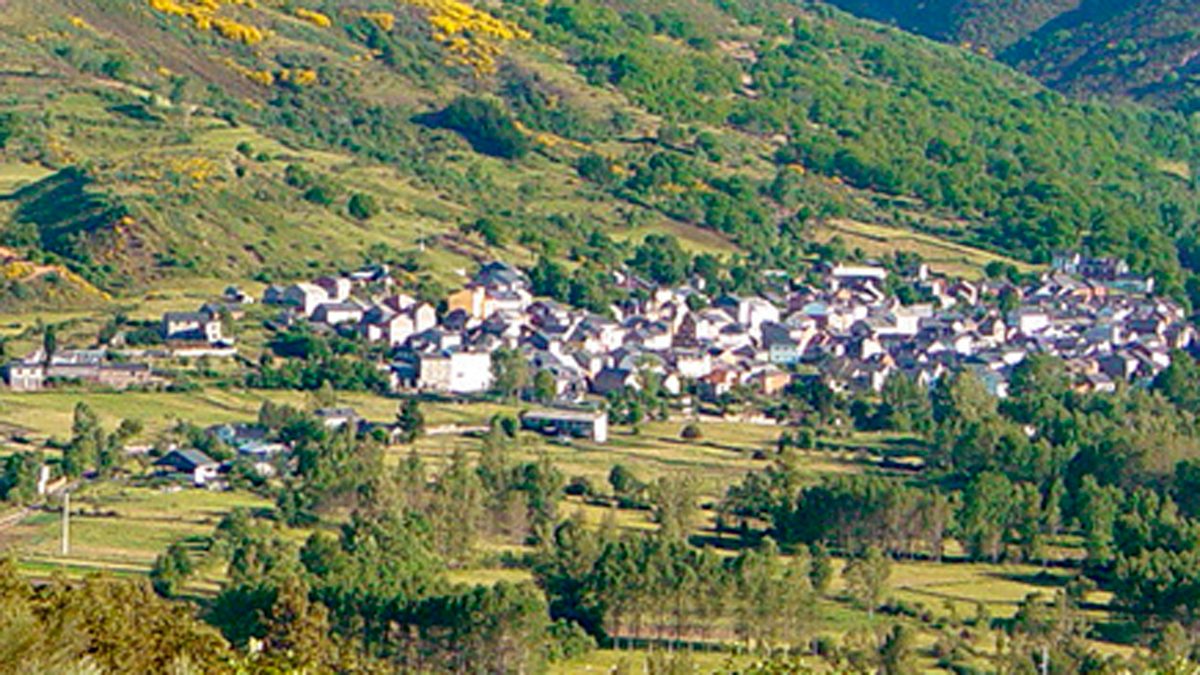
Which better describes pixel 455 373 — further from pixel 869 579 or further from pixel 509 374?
pixel 869 579

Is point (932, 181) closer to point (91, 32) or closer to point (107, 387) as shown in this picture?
point (91, 32)

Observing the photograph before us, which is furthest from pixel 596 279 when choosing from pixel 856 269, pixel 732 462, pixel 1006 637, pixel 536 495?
pixel 1006 637

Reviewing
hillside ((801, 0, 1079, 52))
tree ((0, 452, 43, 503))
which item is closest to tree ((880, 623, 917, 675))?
tree ((0, 452, 43, 503))

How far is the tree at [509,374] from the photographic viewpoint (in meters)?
68.3

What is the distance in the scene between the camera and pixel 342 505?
163 ft

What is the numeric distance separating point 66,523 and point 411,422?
14.2 meters

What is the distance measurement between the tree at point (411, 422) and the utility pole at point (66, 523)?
36.2 feet

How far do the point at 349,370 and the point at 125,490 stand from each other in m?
15.6

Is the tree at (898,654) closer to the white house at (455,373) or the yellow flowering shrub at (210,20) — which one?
the white house at (455,373)

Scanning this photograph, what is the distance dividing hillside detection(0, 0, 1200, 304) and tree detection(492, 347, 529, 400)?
423 inches

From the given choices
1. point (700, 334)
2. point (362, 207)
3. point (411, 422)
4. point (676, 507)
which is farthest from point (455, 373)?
point (676, 507)

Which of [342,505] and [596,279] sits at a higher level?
[596,279]

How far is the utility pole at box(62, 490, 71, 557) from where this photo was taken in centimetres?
4500

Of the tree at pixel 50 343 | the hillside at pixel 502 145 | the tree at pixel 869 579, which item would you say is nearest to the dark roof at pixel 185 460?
the tree at pixel 50 343
